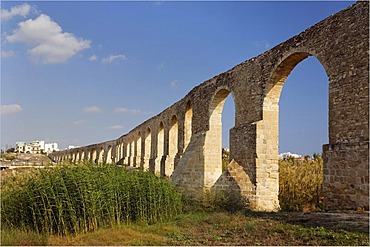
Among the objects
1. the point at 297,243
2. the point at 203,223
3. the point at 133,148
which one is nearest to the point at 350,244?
the point at 297,243

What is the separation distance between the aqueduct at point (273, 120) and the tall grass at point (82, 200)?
1.48 m

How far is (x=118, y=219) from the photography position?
7.89m

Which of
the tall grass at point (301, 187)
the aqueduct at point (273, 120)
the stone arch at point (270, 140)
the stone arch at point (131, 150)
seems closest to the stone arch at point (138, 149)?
the stone arch at point (131, 150)

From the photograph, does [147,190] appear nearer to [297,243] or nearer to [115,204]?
[115,204]

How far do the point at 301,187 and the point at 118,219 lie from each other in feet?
18.0

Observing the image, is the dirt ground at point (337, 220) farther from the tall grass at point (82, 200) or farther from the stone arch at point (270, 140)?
the tall grass at point (82, 200)

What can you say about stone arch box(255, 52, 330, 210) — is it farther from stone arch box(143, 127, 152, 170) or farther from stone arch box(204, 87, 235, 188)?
stone arch box(143, 127, 152, 170)

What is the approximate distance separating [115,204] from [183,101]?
34.1 ft

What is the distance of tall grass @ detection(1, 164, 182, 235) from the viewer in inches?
295

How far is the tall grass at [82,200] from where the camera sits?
7492 mm

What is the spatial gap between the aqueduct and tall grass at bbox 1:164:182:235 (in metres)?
1.48

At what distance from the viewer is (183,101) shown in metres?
18.0

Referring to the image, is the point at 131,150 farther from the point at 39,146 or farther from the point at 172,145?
the point at 39,146

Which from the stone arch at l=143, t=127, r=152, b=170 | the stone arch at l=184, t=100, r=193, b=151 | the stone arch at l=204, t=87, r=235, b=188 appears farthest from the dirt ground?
the stone arch at l=143, t=127, r=152, b=170
